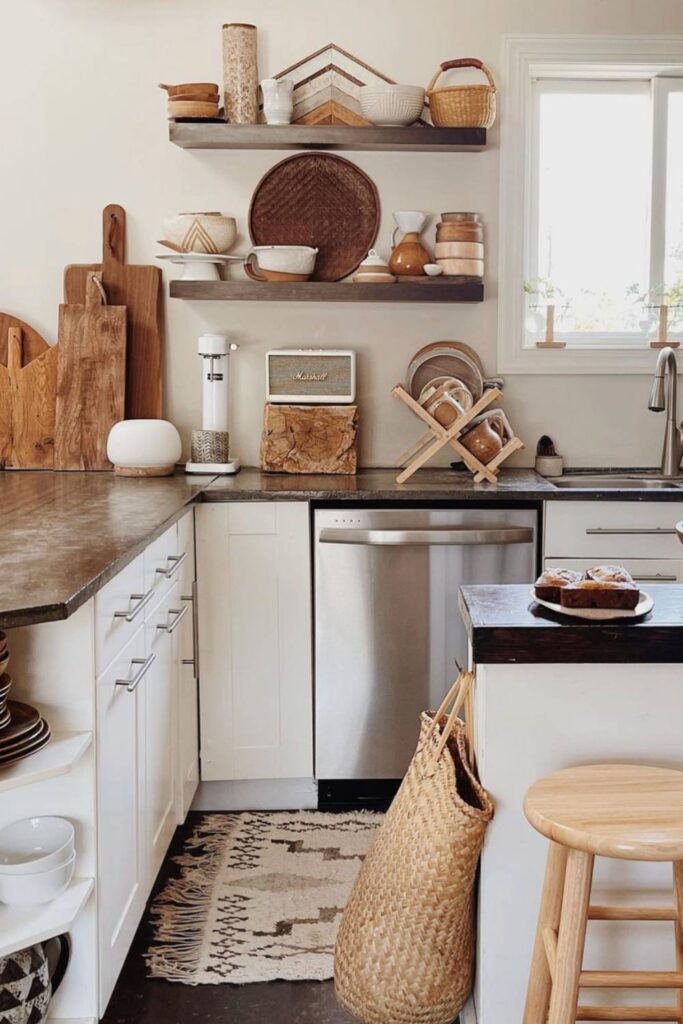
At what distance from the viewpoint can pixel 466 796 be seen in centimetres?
197

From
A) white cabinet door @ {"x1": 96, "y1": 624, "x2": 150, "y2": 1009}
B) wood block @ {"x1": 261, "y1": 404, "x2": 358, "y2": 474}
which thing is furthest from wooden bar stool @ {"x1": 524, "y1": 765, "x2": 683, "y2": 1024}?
wood block @ {"x1": 261, "y1": 404, "x2": 358, "y2": 474}

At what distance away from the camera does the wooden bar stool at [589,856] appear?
1.54 metres

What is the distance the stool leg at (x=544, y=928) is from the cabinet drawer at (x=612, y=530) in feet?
5.47

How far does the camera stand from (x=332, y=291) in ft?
12.0

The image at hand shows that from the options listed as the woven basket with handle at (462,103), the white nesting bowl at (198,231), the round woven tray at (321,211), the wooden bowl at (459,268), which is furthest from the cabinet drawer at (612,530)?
the white nesting bowl at (198,231)

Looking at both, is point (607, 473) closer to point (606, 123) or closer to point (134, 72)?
point (606, 123)

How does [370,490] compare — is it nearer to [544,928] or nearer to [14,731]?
[14,731]

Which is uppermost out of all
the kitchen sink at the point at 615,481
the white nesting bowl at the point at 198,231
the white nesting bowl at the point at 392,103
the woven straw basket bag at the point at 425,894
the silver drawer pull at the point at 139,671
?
the white nesting bowl at the point at 392,103

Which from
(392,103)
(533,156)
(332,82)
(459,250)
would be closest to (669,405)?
(459,250)

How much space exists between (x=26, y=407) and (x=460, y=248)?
1.53m

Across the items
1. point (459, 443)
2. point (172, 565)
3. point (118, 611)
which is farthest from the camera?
point (459, 443)

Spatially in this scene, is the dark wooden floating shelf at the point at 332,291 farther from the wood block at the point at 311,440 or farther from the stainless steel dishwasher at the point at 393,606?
the stainless steel dishwasher at the point at 393,606

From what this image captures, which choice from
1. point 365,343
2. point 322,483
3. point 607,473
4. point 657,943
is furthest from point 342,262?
point 657,943

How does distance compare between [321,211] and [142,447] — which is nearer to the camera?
[142,447]
